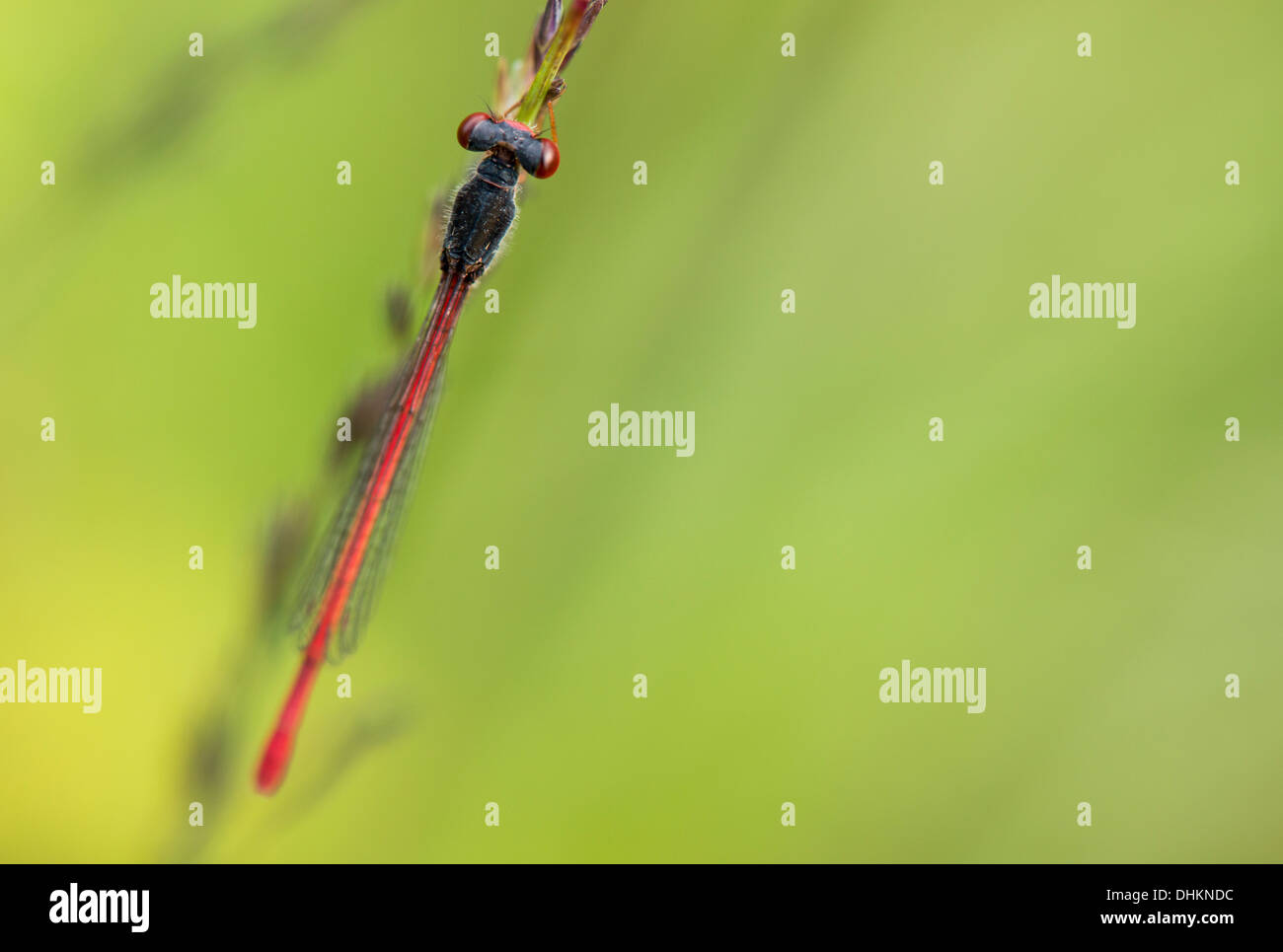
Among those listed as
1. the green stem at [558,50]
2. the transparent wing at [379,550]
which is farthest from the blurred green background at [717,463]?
the green stem at [558,50]

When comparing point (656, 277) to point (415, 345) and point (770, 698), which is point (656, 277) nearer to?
point (415, 345)

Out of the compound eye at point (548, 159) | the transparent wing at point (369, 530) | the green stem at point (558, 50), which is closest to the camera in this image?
the green stem at point (558, 50)

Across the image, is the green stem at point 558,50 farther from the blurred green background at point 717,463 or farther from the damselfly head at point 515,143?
the blurred green background at point 717,463

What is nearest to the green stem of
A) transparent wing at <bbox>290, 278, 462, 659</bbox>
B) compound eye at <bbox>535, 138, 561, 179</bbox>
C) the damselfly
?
the damselfly

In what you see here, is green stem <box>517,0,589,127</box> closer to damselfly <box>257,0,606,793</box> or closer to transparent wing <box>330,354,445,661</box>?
damselfly <box>257,0,606,793</box>

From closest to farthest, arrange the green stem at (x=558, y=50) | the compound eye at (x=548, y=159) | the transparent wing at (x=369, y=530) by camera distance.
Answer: the green stem at (x=558, y=50), the compound eye at (x=548, y=159), the transparent wing at (x=369, y=530)

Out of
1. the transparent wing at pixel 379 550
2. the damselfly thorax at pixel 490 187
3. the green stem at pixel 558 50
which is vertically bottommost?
the transparent wing at pixel 379 550

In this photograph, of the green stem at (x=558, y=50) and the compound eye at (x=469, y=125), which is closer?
the green stem at (x=558, y=50)

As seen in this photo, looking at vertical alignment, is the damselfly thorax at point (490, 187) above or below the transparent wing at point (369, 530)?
above
